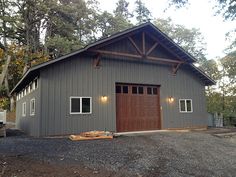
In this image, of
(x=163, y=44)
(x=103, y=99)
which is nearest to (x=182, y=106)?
(x=163, y=44)

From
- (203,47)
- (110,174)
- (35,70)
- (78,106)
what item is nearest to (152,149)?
(110,174)

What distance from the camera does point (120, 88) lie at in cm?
1290

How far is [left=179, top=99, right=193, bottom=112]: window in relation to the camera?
572 inches

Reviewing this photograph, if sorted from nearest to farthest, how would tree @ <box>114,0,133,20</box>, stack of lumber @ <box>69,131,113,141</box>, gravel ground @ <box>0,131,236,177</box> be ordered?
gravel ground @ <box>0,131,236,177</box>, stack of lumber @ <box>69,131,113,141</box>, tree @ <box>114,0,133,20</box>

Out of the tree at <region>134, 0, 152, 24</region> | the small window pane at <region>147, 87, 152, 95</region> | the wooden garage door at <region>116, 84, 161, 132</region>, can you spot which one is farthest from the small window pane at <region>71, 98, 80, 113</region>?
the tree at <region>134, 0, 152, 24</region>

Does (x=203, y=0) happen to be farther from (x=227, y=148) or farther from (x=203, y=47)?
(x=203, y=47)

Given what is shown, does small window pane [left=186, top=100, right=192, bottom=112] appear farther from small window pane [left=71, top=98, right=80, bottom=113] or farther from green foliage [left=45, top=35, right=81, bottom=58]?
green foliage [left=45, top=35, right=81, bottom=58]

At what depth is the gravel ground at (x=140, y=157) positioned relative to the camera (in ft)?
18.8

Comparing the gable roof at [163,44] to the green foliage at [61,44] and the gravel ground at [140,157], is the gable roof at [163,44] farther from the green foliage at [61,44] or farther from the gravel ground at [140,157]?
the green foliage at [61,44]

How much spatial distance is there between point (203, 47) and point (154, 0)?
27.8 metres

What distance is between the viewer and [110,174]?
5.23 metres

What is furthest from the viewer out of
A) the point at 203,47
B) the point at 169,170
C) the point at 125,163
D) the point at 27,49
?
the point at 203,47

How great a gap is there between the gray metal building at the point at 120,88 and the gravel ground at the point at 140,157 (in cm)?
305

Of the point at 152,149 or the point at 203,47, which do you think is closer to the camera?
the point at 152,149
